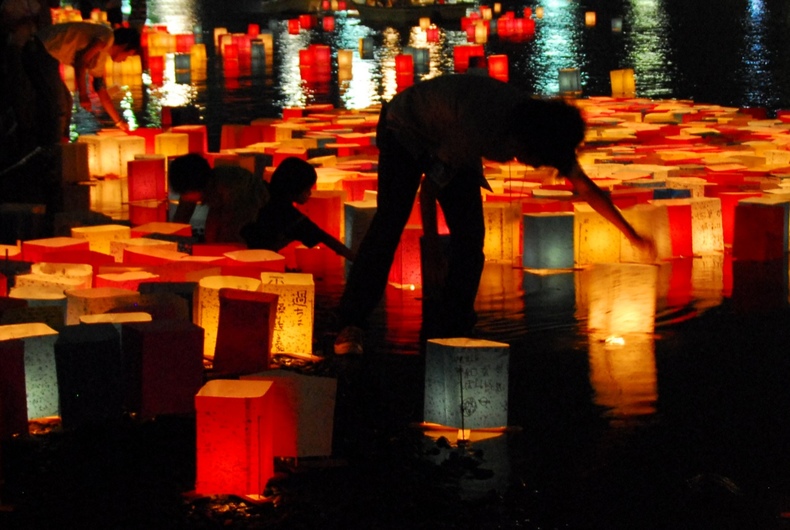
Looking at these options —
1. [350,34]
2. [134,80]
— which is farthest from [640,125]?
[350,34]

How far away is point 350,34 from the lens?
88.3ft

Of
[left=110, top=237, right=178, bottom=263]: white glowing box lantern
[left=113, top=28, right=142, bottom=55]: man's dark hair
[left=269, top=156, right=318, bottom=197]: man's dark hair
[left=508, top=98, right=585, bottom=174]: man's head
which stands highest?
[left=113, top=28, right=142, bottom=55]: man's dark hair

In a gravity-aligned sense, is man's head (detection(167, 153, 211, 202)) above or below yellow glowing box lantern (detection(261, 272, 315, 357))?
above

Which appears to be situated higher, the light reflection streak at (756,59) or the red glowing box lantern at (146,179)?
the light reflection streak at (756,59)

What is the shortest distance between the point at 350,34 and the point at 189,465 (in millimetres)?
23483

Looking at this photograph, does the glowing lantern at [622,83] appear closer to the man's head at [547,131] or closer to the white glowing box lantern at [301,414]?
the man's head at [547,131]

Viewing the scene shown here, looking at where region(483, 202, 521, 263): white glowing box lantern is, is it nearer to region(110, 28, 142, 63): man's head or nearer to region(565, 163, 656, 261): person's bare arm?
region(565, 163, 656, 261): person's bare arm

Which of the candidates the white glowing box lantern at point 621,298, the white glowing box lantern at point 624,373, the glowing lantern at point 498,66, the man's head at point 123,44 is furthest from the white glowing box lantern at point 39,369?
the glowing lantern at point 498,66

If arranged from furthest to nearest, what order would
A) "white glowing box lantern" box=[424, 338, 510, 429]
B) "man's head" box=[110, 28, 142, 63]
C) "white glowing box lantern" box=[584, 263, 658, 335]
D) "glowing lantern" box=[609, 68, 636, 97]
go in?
"glowing lantern" box=[609, 68, 636, 97], "man's head" box=[110, 28, 142, 63], "white glowing box lantern" box=[584, 263, 658, 335], "white glowing box lantern" box=[424, 338, 510, 429]

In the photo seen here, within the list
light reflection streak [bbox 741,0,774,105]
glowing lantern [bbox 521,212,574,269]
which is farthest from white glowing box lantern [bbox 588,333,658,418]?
light reflection streak [bbox 741,0,774,105]

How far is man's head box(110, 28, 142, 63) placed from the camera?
1059 centimetres

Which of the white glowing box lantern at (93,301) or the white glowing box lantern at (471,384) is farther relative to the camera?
the white glowing box lantern at (93,301)

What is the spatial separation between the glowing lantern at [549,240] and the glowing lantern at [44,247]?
7.11 feet

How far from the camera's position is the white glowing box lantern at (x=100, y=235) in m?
6.71
